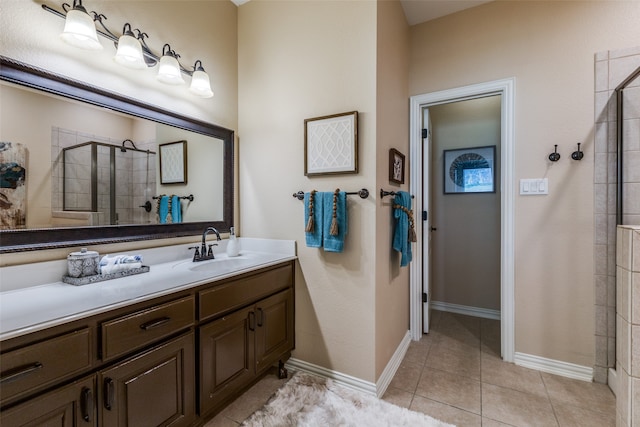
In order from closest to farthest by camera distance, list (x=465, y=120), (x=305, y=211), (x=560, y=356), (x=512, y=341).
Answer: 1. (x=305, y=211)
2. (x=560, y=356)
3. (x=512, y=341)
4. (x=465, y=120)

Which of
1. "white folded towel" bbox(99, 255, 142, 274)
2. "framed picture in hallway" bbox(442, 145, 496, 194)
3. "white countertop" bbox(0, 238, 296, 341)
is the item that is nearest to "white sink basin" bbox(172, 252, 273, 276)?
"white countertop" bbox(0, 238, 296, 341)

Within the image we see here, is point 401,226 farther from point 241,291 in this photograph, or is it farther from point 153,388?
point 153,388

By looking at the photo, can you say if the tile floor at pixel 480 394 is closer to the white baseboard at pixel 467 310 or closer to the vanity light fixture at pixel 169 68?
the white baseboard at pixel 467 310

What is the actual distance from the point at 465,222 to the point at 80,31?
337 cm

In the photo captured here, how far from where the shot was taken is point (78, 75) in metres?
1.42

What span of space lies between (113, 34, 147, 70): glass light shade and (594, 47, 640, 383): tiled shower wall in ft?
9.33

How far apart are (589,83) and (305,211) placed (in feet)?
6.86

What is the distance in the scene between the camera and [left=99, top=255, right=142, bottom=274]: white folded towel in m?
1.38

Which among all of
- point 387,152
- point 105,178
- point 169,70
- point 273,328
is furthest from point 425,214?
point 105,178

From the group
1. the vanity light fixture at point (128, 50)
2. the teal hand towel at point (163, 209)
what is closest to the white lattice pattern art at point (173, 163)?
the teal hand towel at point (163, 209)

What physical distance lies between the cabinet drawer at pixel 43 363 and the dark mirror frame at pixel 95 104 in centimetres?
61

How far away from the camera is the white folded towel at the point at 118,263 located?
1380 millimetres

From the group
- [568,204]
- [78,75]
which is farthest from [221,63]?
[568,204]

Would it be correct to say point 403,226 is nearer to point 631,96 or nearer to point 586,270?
point 586,270
